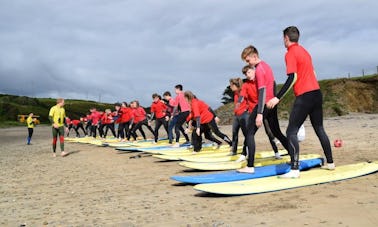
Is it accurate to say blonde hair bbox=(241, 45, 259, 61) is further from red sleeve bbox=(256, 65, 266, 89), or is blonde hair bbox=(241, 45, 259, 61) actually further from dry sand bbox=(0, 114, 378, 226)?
dry sand bbox=(0, 114, 378, 226)

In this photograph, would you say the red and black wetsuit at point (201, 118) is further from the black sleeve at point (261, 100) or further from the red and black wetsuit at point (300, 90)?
the red and black wetsuit at point (300, 90)

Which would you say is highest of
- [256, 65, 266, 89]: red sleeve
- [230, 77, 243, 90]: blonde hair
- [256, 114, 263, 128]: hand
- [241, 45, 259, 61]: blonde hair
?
[241, 45, 259, 61]: blonde hair

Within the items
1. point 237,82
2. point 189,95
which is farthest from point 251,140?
point 189,95

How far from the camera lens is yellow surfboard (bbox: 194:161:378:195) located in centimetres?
454

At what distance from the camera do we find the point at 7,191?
6.09 metres

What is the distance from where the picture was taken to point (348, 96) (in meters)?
34.9

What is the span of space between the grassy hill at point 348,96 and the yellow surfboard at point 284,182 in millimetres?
29687

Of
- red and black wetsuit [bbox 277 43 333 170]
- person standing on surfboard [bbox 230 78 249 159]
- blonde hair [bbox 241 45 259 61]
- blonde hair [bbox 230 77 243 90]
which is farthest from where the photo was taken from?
blonde hair [bbox 230 77 243 90]

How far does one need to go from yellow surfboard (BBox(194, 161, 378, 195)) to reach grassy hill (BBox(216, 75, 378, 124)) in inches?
1169

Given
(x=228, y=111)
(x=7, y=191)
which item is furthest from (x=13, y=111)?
(x=7, y=191)

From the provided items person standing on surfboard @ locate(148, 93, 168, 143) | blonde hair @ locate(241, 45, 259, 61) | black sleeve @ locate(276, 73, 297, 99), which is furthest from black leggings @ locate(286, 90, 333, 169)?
person standing on surfboard @ locate(148, 93, 168, 143)

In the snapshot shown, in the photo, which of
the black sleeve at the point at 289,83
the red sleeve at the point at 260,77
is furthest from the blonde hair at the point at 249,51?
the black sleeve at the point at 289,83

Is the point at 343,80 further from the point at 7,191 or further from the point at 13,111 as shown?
the point at 13,111

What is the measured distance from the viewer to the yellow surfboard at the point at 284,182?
4.54m
